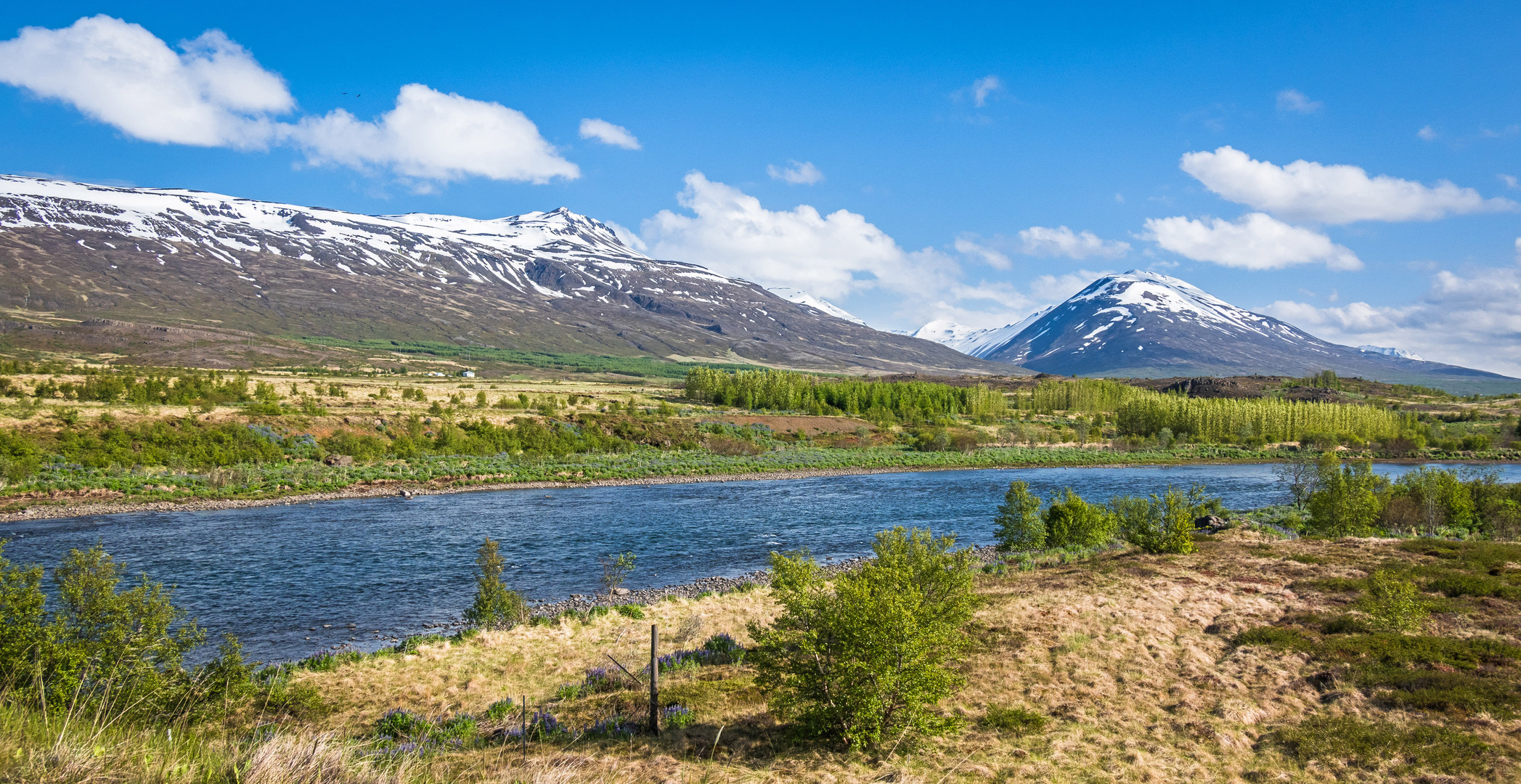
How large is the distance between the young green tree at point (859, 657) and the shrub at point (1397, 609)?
10726 mm

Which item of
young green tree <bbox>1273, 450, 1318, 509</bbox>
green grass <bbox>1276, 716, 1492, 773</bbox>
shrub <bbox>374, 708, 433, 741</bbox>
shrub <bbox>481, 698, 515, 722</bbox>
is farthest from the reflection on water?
green grass <bbox>1276, 716, 1492, 773</bbox>

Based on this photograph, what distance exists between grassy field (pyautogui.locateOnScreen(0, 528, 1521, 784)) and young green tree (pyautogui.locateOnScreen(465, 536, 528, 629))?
1.08m

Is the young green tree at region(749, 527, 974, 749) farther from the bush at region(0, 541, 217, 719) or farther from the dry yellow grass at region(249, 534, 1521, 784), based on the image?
the bush at region(0, 541, 217, 719)

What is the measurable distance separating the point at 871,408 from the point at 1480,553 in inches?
3600

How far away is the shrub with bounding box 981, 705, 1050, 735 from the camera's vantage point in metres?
13.0

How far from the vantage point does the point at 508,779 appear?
9094 mm

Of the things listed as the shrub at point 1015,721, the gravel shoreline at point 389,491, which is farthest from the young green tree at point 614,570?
the gravel shoreline at point 389,491

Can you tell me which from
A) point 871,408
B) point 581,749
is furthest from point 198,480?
point 871,408

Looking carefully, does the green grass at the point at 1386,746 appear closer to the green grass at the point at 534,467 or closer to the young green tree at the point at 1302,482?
the young green tree at the point at 1302,482

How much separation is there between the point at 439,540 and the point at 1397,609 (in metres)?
33.4

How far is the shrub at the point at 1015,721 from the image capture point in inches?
512

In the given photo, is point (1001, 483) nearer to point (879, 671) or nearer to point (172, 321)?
point (879, 671)

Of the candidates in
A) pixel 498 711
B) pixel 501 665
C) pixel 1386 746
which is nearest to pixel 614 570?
pixel 501 665

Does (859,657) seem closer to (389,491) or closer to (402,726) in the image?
(402,726)
